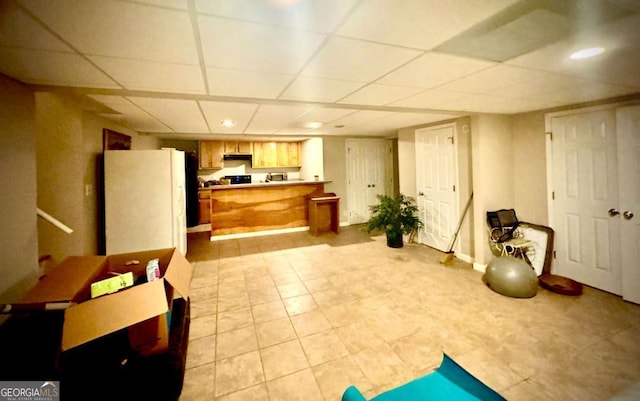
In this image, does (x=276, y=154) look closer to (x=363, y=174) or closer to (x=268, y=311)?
(x=363, y=174)

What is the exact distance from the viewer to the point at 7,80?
6.00 ft

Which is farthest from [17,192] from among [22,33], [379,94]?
[379,94]

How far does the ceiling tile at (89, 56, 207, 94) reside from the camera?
1.74 metres

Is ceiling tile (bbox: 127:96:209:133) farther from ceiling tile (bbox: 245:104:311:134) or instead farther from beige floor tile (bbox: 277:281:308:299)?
beige floor tile (bbox: 277:281:308:299)

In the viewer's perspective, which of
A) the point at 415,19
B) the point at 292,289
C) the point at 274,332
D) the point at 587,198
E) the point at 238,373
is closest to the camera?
the point at 415,19

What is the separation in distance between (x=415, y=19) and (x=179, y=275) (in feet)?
6.50

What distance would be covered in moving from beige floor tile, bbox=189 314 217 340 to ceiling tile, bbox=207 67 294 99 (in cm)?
225

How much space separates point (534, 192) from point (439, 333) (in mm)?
2680

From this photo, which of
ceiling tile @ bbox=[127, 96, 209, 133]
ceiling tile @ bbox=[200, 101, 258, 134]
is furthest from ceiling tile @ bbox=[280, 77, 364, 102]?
ceiling tile @ bbox=[127, 96, 209, 133]

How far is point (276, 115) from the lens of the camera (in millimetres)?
3566

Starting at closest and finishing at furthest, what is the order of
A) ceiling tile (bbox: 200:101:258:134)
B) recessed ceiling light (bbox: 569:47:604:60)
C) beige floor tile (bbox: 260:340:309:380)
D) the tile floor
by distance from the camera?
recessed ceiling light (bbox: 569:47:604:60) < the tile floor < beige floor tile (bbox: 260:340:309:380) < ceiling tile (bbox: 200:101:258:134)

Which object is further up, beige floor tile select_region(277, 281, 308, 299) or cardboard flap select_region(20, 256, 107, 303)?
cardboard flap select_region(20, 256, 107, 303)

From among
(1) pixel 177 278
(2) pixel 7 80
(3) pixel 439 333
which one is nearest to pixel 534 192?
(3) pixel 439 333

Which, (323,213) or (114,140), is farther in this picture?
(323,213)
